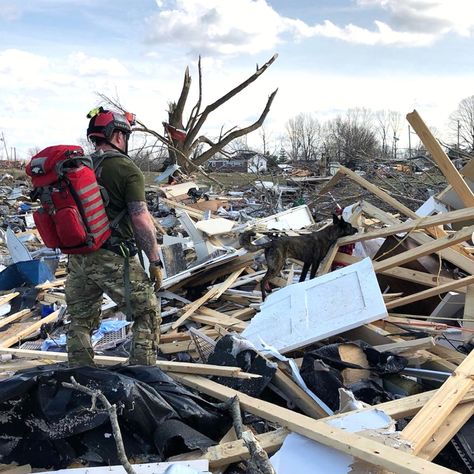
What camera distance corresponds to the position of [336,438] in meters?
2.33

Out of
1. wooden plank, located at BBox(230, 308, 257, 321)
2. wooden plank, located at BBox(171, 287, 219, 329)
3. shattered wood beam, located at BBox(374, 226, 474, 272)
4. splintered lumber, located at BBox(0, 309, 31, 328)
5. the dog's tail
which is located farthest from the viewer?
the dog's tail

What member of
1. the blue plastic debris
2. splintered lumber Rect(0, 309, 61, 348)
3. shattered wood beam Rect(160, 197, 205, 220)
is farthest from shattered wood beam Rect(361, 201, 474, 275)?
the blue plastic debris

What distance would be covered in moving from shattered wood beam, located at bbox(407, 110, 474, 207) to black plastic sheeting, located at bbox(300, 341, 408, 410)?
8.52ft

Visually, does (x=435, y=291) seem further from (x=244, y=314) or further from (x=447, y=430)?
(x=447, y=430)

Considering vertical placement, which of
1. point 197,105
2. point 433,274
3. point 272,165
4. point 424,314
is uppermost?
point 197,105

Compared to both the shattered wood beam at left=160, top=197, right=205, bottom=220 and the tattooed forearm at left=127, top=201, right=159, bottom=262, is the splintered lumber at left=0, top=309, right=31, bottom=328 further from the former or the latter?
the shattered wood beam at left=160, top=197, right=205, bottom=220

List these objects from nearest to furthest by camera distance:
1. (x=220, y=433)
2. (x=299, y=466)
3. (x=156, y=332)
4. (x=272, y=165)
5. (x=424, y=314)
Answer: (x=299, y=466) → (x=220, y=433) → (x=156, y=332) → (x=424, y=314) → (x=272, y=165)

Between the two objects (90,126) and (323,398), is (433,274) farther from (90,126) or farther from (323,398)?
(90,126)

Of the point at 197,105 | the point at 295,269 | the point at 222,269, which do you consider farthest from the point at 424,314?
the point at 197,105

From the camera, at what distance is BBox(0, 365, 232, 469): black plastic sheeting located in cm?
255

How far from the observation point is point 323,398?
3170mm

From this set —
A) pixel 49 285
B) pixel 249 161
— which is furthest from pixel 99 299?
pixel 249 161

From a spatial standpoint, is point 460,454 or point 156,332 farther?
point 156,332

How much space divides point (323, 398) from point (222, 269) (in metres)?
2.99
